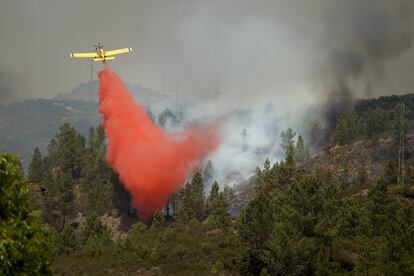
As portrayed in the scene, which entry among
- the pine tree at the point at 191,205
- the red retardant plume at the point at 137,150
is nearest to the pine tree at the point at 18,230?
the pine tree at the point at 191,205

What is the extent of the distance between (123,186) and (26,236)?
4258 inches

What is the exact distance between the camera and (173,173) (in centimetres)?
12412

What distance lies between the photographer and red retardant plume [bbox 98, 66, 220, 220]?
11962cm

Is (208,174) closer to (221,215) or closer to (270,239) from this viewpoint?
(221,215)

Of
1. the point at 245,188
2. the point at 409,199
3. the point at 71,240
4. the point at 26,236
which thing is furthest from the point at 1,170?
the point at 245,188

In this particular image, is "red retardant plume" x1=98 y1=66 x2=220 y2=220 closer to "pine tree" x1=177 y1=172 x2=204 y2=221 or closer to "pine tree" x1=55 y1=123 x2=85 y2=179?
"pine tree" x1=177 y1=172 x2=204 y2=221

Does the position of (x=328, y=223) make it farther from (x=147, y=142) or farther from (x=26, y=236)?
(x=147, y=142)

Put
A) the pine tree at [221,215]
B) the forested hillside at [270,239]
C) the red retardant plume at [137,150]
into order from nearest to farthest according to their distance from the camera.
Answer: the forested hillside at [270,239] < the pine tree at [221,215] < the red retardant plume at [137,150]

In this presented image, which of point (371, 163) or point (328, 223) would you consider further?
point (371, 163)

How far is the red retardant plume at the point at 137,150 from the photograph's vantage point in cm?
11962

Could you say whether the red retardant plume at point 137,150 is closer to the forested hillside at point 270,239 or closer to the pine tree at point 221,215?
the forested hillside at point 270,239

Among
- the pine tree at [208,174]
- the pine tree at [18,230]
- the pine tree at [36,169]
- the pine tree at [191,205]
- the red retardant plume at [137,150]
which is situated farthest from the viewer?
the pine tree at [208,174]

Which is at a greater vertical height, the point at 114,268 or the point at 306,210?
the point at 306,210

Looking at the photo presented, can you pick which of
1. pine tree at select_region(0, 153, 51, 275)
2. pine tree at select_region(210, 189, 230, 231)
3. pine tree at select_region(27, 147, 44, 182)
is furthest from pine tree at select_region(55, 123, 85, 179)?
pine tree at select_region(0, 153, 51, 275)
